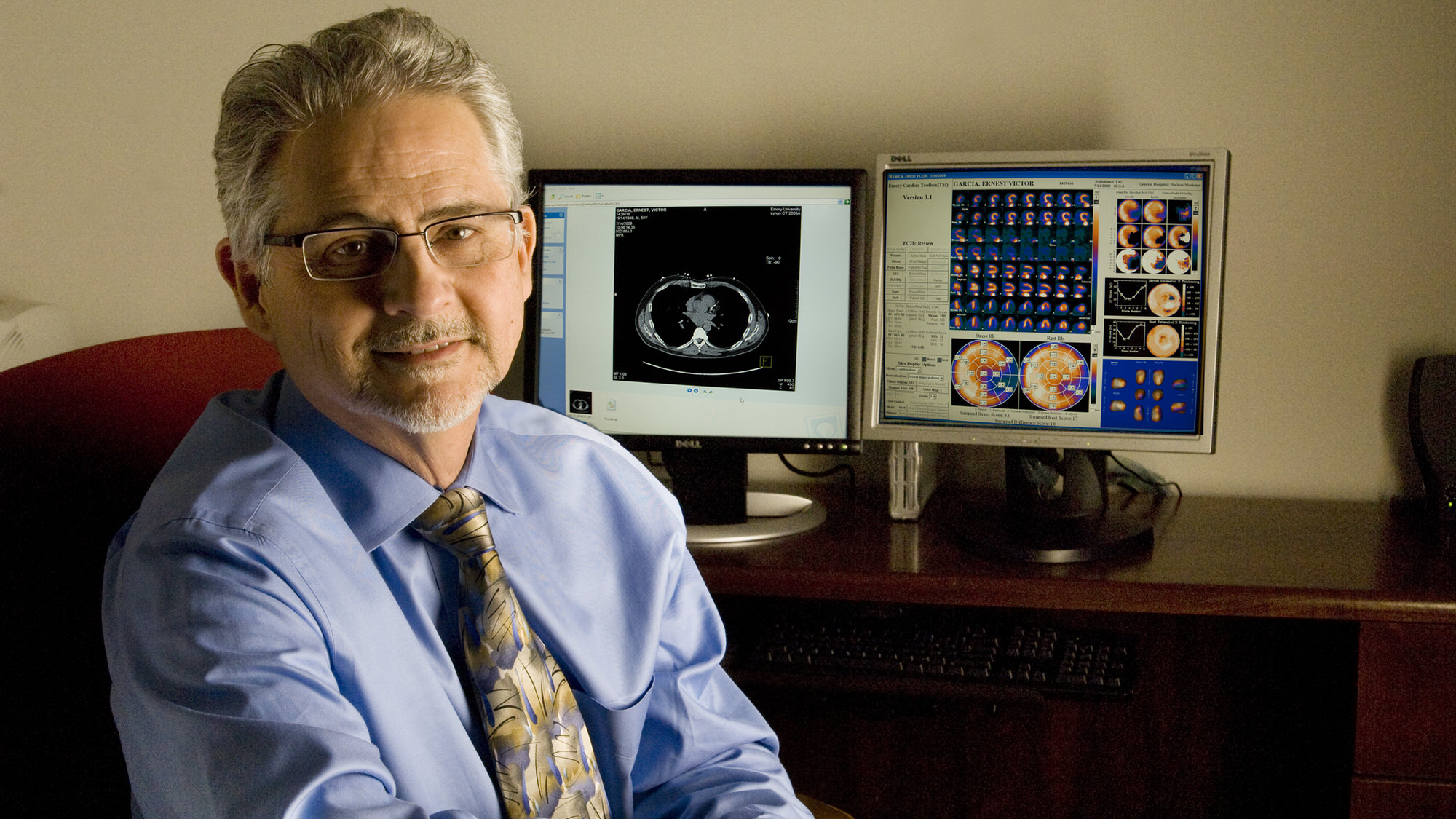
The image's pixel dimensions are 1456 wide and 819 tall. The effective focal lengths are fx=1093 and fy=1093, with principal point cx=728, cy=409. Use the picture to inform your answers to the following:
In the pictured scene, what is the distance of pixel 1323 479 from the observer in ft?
5.90

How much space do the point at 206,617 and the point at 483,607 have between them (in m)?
0.25

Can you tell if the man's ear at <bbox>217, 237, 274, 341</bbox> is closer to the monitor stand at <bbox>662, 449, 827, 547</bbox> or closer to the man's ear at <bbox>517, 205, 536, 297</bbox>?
the man's ear at <bbox>517, 205, 536, 297</bbox>

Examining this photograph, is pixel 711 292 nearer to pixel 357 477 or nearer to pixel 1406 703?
pixel 357 477

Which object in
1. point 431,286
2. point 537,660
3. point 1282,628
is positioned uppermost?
point 431,286

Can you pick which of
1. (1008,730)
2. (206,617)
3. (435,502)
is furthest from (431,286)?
(1008,730)

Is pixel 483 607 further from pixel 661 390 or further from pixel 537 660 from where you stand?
pixel 661 390

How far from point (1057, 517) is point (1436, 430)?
60 centimetres

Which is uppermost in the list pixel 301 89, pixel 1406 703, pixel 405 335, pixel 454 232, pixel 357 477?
pixel 301 89

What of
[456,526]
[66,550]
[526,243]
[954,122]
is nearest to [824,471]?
[954,122]

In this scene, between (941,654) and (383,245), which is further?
(941,654)

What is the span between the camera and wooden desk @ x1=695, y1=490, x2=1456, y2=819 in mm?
1309

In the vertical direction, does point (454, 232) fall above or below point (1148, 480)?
above

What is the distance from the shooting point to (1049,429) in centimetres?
162

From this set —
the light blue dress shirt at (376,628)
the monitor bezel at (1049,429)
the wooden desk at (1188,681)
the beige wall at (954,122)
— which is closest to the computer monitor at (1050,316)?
the monitor bezel at (1049,429)
